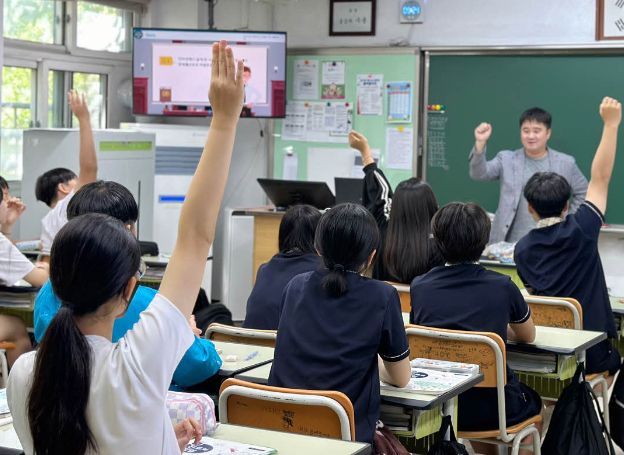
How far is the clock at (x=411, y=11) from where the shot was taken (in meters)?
7.18

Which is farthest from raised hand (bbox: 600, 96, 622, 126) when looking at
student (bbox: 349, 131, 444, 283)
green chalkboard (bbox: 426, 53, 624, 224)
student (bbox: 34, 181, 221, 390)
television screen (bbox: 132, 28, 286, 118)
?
television screen (bbox: 132, 28, 286, 118)

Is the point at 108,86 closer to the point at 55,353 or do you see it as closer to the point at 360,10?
the point at 360,10

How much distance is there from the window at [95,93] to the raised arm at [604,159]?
4.66 metres

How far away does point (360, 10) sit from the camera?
24.2 ft

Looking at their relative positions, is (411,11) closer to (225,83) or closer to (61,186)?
(61,186)

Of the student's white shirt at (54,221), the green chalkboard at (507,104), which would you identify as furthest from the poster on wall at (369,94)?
the student's white shirt at (54,221)

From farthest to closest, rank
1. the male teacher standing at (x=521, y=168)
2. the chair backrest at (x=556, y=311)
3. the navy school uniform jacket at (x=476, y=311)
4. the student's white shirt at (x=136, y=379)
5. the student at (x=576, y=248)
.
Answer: the male teacher standing at (x=521, y=168), the student at (x=576, y=248), the chair backrest at (x=556, y=311), the navy school uniform jacket at (x=476, y=311), the student's white shirt at (x=136, y=379)

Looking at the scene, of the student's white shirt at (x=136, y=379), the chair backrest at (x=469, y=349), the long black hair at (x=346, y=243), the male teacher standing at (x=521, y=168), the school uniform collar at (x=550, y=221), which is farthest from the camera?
the male teacher standing at (x=521, y=168)

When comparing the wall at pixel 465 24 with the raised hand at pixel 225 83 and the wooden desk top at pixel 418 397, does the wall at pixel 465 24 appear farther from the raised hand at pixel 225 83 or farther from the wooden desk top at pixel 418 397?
the raised hand at pixel 225 83

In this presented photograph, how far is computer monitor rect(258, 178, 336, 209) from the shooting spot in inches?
259

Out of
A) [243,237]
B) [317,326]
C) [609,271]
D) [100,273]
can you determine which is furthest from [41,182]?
[100,273]

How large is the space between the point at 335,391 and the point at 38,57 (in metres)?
5.19

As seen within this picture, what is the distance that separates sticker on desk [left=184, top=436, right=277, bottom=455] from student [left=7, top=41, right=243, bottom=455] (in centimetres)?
44

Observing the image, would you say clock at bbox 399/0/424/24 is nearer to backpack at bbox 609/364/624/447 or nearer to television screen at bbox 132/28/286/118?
television screen at bbox 132/28/286/118
